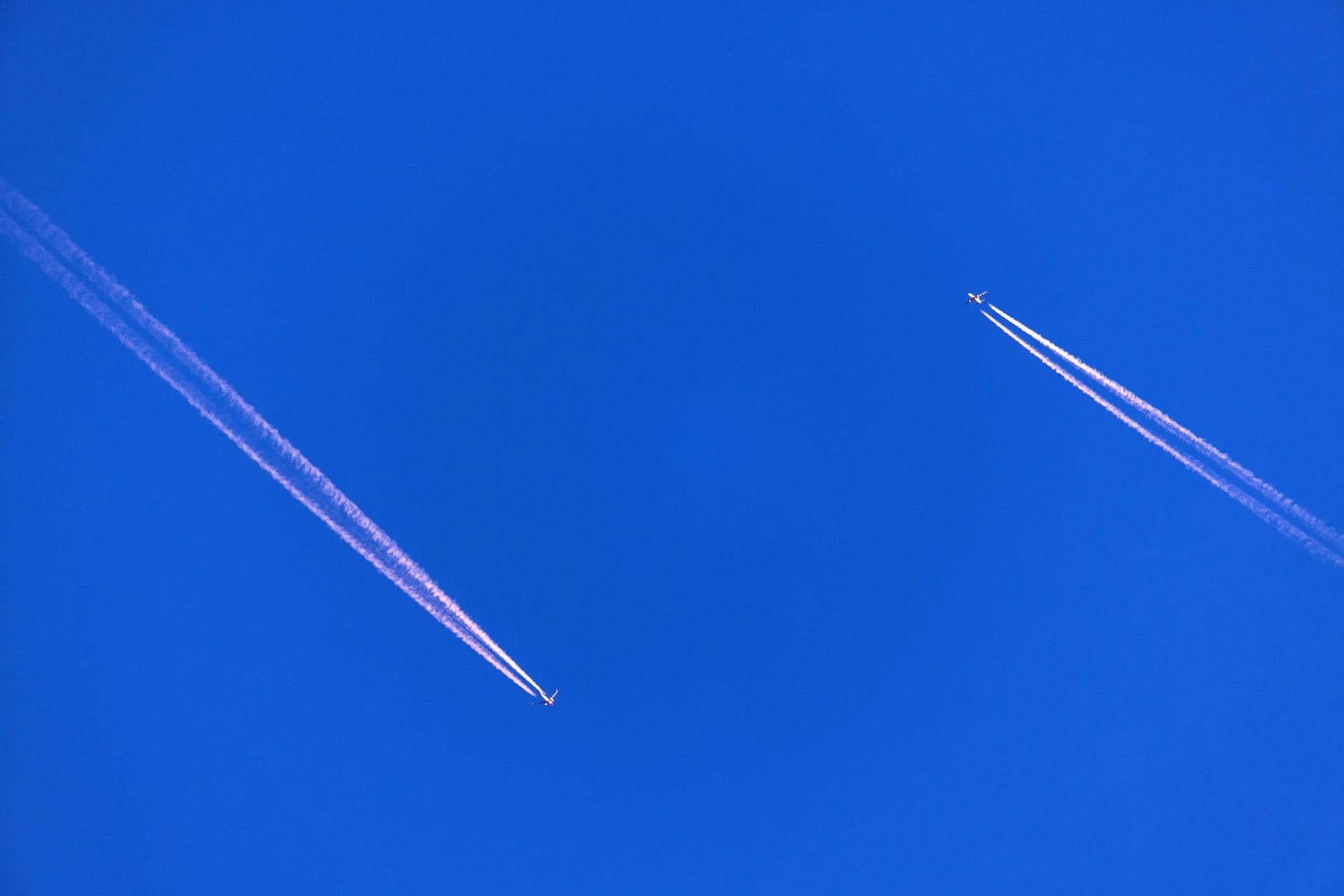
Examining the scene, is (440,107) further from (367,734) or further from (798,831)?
(798,831)

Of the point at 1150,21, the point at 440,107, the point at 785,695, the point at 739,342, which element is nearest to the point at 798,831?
the point at 785,695

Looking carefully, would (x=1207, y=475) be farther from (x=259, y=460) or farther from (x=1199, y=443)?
(x=259, y=460)

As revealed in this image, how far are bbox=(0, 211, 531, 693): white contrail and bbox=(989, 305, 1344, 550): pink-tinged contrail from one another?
1274cm

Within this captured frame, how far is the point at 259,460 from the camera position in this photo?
18.6 m

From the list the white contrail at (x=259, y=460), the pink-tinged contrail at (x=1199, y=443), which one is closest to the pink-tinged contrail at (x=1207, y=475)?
the pink-tinged contrail at (x=1199, y=443)

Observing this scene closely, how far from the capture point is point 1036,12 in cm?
1941

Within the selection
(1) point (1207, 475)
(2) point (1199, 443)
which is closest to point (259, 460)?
(2) point (1199, 443)

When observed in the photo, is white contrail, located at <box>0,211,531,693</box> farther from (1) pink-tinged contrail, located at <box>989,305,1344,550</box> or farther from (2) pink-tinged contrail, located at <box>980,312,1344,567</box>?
(1) pink-tinged contrail, located at <box>989,305,1344,550</box>

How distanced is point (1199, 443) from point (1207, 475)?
685 mm

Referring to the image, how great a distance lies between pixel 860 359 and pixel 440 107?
1019 centimetres

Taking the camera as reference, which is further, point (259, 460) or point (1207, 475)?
point (1207, 475)

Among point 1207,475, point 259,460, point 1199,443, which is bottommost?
point 259,460

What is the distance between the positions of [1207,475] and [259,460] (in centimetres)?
1936

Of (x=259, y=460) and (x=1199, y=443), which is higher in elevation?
(x=1199, y=443)
